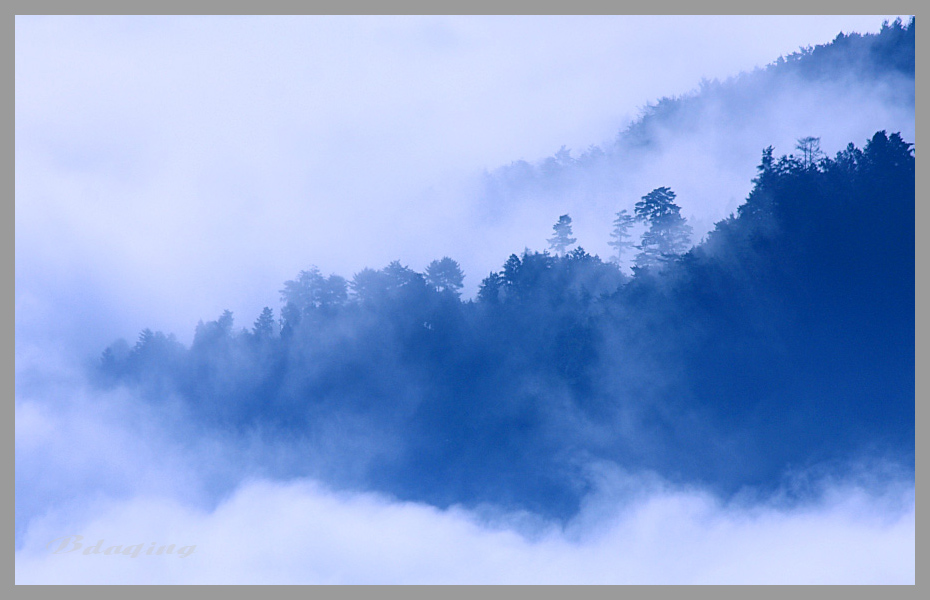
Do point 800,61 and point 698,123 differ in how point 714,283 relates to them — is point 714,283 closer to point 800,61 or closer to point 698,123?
point 698,123

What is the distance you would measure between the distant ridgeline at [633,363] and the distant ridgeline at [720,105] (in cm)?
329

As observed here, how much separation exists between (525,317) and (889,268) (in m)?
11.4

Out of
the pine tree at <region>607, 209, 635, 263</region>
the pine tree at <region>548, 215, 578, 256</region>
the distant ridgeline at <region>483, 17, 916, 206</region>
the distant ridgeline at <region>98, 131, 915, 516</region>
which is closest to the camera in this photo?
the distant ridgeline at <region>98, 131, 915, 516</region>

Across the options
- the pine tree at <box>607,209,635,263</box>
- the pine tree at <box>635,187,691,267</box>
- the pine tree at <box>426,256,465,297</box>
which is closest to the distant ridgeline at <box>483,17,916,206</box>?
the pine tree at <box>607,209,635,263</box>

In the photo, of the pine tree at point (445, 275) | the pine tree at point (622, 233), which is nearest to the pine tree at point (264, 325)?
the pine tree at point (445, 275)

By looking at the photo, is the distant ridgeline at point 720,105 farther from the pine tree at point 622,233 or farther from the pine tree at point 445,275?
the pine tree at point 445,275

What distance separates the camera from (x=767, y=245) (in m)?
21.9

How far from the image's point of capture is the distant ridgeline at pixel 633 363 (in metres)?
20.5

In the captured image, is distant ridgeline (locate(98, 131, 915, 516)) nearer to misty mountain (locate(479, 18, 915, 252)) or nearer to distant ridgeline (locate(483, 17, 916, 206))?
misty mountain (locate(479, 18, 915, 252))

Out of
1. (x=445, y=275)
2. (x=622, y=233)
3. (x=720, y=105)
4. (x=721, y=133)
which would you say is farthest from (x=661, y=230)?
(x=445, y=275)

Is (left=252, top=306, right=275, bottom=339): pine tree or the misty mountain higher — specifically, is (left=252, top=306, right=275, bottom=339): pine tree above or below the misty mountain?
below

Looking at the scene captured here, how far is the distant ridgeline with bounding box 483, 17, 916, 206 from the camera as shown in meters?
23.7

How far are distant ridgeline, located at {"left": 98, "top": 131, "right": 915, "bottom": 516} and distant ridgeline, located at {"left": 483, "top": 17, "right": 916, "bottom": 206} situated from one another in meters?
3.29

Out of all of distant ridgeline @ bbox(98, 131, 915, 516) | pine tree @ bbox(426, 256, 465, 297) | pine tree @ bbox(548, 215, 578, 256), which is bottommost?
distant ridgeline @ bbox(98, 131, 915, 516)
